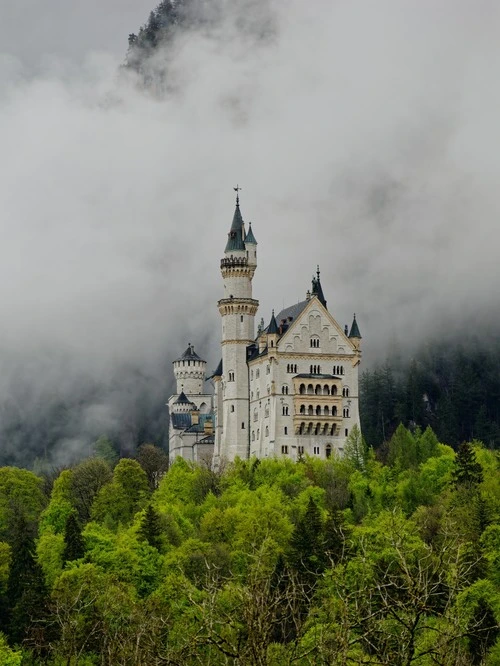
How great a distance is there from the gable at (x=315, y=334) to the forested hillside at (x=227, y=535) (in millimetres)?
9290

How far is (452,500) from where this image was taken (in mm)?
81312

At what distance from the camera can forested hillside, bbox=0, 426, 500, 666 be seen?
58281 mm

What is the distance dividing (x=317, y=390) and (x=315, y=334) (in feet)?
13.8

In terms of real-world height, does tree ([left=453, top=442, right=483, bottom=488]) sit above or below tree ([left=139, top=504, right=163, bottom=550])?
above

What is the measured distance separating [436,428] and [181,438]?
25263 millimetres

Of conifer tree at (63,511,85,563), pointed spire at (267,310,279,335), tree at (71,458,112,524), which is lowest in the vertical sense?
conifer tree at (63,511,85,563)

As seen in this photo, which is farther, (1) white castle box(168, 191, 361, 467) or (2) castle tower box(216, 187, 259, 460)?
(2) castle tower box(216, 187, 259, 460)

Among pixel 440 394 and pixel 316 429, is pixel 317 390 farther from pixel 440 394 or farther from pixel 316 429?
pixel 440 394

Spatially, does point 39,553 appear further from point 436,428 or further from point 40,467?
point 40,467

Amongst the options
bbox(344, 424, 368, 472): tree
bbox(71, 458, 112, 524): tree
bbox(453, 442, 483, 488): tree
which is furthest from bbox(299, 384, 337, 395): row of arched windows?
bbox(453, 442, 483, 488): tree

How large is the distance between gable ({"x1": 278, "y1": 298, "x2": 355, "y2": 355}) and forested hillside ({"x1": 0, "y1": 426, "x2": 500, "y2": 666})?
9.29 metres

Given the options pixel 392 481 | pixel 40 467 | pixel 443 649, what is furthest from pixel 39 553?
pixel 40 467

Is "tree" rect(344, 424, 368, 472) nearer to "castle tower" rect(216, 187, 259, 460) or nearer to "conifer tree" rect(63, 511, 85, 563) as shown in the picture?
"castle tower" rect(216, 187, 259, 460)

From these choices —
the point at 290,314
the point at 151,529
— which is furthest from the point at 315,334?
the point at 151,529
